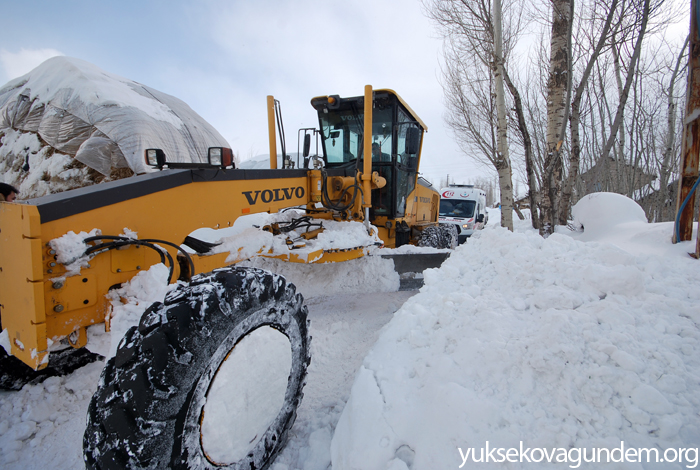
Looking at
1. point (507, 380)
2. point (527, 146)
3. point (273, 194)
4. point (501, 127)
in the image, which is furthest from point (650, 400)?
point (501, 127)

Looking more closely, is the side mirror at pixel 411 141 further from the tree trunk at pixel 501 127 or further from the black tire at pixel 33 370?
the black tire at pixel 33 370

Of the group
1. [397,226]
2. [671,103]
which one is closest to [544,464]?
[397,226]

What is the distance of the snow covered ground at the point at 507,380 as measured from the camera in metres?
1.29

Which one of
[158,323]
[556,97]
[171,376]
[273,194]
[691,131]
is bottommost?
[171,376]

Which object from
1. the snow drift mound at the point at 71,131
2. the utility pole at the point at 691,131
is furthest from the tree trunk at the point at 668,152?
the snow drift mound at the point at 71,131

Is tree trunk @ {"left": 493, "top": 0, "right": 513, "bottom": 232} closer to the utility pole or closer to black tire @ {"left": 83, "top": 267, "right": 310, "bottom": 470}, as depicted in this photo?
the utility pole

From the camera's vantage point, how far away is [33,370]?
→ 221 cm

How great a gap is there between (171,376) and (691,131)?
14.0 feet

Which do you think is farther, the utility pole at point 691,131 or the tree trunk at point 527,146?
the tree trunk at point 527,146

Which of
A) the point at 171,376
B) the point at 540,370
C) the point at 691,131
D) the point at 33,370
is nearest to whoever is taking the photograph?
the point at 171,376

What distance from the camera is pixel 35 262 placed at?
4.16 ft

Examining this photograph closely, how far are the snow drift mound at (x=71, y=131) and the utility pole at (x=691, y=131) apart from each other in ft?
26.4

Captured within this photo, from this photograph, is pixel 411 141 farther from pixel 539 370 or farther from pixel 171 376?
pixel 171 376

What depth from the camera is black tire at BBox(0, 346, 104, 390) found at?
6.77 feet
